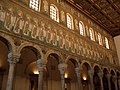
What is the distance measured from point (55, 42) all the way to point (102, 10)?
8.17 m

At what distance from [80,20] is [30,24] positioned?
23.1 ft

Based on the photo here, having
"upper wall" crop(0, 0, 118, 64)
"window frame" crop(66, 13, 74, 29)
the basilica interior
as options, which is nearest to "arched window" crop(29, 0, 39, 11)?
the basilica interior

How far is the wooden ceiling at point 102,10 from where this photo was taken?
14.5 metres

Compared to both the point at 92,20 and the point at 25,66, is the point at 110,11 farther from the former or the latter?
the point at 25,66

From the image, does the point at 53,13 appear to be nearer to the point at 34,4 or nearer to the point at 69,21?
the point at 34,4

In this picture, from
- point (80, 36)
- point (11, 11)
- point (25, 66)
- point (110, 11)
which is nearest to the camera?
point (11, 11)

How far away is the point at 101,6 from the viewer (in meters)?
15.2

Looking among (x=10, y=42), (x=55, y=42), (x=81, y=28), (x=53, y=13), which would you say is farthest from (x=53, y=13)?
(x=10, y=42)

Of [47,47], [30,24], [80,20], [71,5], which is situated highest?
[71,5]

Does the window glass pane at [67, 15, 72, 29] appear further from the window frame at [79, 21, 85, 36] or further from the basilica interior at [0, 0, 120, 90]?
the window frame at [79, 21, 85, 36]

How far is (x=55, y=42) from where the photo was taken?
10.5 metres

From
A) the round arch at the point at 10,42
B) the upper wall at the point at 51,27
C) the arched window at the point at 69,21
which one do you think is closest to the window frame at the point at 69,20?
the arched window at the point at 69,21

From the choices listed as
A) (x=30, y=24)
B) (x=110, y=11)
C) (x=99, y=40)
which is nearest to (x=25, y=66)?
(x=30, y=24)

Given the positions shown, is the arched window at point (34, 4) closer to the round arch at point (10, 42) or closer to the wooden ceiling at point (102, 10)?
the round arch at point (10, 42)
